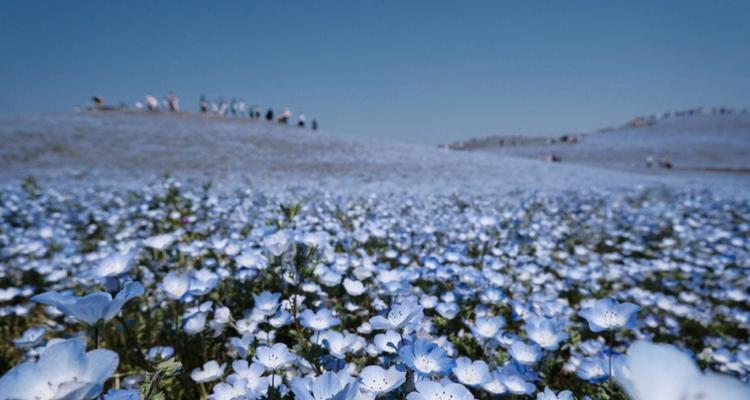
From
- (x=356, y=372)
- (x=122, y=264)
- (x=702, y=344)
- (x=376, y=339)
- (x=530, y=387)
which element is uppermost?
(x=122, y=264)

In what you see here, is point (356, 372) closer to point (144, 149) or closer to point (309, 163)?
point (309, 163)

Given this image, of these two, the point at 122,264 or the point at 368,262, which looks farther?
the point at 368,262

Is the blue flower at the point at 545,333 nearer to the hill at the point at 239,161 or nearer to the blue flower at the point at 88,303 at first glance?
the blue flower at the point at 88,303

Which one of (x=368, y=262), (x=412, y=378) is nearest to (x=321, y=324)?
(x=412, y=378)

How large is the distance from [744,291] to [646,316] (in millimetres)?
1511

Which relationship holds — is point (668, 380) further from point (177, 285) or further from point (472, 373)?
point (177, 285)

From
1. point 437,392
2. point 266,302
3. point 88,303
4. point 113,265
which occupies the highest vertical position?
point 88,303

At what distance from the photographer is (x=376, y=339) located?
1.35m

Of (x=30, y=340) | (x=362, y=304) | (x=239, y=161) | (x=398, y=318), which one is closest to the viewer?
(x=398, y=318)

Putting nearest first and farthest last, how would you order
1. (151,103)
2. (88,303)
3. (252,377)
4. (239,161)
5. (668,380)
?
(668,380)
(88,303)
(252,377)
(239,161)
(151,103)

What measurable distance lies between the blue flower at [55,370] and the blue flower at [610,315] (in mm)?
1251

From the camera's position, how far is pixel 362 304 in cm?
250

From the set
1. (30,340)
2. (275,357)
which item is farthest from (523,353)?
(30,340)

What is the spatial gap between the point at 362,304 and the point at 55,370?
1883 mm
